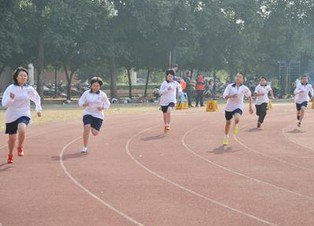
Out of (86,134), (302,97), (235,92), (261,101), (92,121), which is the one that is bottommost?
(86,134)

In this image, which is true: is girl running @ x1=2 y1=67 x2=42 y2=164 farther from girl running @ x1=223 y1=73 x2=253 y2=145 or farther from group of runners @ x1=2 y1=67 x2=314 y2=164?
girl running @ x1=223 y1=73 x2=253 y2=145

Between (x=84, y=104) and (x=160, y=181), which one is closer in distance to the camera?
(x=160, y=181)

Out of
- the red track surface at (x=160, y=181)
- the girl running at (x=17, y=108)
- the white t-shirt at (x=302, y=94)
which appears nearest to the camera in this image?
the red track surface at (x=160, y=181)

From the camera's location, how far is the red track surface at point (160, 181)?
6703mm

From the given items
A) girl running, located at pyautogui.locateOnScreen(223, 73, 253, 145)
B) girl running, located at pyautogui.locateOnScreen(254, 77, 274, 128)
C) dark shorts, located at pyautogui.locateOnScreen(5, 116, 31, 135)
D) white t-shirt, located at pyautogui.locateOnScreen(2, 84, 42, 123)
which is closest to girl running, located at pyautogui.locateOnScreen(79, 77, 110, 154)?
white t-shirt, located at pyautogui.locateOnScreen(2, 84, 42, 123)

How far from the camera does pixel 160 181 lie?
9055 millimetres

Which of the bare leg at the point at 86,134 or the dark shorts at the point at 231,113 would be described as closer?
the bare leg at the point at 86,134

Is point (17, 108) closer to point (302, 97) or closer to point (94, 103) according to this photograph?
point (94, 103)

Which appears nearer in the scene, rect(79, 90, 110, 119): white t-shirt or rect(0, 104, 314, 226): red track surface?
rect(0, 104, 314, 226): red track surface

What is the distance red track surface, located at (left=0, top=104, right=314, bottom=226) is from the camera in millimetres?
6703

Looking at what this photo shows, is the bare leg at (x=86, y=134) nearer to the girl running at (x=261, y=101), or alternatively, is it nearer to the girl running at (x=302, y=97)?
the girl running at (x=261, y=101)

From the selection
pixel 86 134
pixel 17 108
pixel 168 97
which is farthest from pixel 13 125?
pixel 168 97

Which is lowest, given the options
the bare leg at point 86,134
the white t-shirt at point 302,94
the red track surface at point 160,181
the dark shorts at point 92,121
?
the red track surface at point 160,181

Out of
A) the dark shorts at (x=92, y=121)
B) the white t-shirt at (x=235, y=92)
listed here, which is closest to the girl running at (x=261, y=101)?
the white t-shirt at (x=235, y=92)
